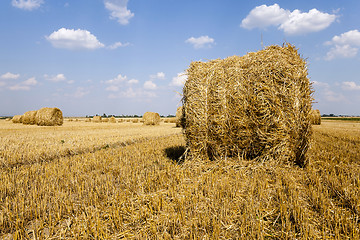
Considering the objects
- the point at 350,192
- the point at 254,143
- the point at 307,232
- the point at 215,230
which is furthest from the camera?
the point at 254,143

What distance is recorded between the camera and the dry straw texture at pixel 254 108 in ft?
13.7

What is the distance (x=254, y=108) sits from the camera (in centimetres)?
417

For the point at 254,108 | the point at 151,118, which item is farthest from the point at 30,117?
the point at 254,108

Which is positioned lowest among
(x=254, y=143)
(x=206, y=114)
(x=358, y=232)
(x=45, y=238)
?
(x=45, y=238)

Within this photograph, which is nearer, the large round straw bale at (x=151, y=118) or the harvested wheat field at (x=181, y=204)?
the harvested wheat field at (x=181, y=204)

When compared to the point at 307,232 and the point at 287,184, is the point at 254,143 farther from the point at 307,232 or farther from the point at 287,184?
the point at 307,232

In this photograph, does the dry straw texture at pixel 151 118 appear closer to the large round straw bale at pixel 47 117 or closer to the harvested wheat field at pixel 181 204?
the large round straw bale at pixel 47 117

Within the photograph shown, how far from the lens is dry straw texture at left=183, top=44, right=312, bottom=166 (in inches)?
164

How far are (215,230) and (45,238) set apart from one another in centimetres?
187

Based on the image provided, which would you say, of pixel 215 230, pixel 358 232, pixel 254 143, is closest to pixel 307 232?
pixel 358 232

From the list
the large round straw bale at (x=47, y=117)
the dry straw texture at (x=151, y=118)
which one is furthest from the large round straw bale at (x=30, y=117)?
the dry straw texture at (x=151, y=118)

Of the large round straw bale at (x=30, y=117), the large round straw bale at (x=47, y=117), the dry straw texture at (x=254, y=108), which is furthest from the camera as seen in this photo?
the large round straw bale at (x=30, y=117)

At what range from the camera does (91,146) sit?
6.97 metres

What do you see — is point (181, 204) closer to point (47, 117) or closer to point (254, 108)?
point (254, 108)
